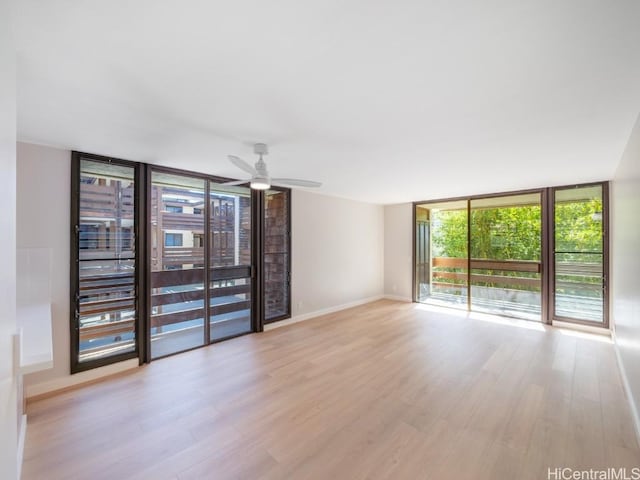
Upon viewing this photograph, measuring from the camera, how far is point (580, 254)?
175 inches

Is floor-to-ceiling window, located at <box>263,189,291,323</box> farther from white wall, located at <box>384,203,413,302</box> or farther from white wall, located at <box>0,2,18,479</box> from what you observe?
white wall, located at <box>0,2,18,479</box>

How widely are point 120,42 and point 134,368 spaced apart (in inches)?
130

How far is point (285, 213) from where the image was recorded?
4.85 metres

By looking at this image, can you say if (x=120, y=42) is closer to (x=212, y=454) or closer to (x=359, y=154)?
(x=359, y=154)

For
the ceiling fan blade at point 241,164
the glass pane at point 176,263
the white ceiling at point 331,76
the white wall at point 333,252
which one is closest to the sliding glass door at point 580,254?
the white ceiling at point 331,76

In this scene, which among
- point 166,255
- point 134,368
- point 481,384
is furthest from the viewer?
point 166,255

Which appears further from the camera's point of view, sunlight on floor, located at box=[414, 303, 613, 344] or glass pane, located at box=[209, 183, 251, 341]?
sunlight on floor, located at box=[414, 303, 613, 344]

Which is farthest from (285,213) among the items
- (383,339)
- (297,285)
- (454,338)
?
(454,338)

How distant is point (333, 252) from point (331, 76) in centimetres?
424

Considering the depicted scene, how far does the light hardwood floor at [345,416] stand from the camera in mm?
1813

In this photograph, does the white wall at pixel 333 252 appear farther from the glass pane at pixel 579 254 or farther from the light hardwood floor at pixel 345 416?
the glass pane at pixel 579 254

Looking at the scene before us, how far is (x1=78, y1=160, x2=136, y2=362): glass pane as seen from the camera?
2.95 metres

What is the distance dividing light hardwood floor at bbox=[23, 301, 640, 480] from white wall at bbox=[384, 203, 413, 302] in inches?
111

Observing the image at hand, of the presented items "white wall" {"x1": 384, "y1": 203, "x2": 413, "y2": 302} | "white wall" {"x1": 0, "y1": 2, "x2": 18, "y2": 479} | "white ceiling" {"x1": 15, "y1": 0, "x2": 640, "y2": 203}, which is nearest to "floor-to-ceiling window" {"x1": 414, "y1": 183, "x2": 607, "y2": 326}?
"white wall" {"x1": 384, "y1": 203, "x2": 413, "y2": 302}
